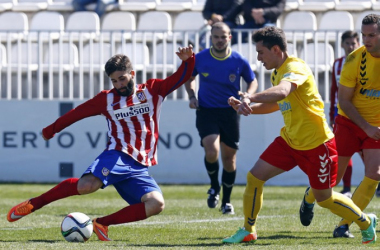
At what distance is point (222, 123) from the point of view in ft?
33.9

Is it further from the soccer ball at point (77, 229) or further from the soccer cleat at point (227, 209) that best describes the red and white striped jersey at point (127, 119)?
the soccer cleat at point (227, 209)

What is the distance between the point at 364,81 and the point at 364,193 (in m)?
0.99

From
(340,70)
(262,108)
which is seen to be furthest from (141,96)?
(340,70)

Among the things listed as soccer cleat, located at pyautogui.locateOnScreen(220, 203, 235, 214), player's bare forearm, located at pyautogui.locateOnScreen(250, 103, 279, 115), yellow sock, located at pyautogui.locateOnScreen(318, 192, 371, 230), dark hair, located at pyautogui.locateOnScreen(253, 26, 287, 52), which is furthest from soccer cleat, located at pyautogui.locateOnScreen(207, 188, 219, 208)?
dark hair, located at pyautogui.locateOnScreen(253, 26, 287, 52)

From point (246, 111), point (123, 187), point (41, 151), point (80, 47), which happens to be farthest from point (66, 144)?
point (246, 111)

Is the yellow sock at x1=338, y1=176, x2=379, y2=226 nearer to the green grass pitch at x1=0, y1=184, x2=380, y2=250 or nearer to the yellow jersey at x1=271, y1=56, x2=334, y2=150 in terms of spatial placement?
the green grass pitch at x1=0, y1=184, x2=380, y2=250

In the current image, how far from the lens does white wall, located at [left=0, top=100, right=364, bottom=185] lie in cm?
1453

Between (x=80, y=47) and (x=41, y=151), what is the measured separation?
6.34 feet

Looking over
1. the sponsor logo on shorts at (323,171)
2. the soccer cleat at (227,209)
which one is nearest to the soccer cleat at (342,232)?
the sponsor logo on shorts at (323,171)

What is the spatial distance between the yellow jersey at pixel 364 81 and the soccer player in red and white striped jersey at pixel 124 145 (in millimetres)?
1432

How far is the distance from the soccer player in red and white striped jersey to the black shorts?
2498 mm

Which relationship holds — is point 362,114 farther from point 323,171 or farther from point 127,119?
point 127,119

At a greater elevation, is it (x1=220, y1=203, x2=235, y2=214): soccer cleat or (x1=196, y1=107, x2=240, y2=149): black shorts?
(x1=196, y1=107, x2=240, y2=149): black shorts

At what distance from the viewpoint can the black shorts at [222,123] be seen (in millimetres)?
10281
